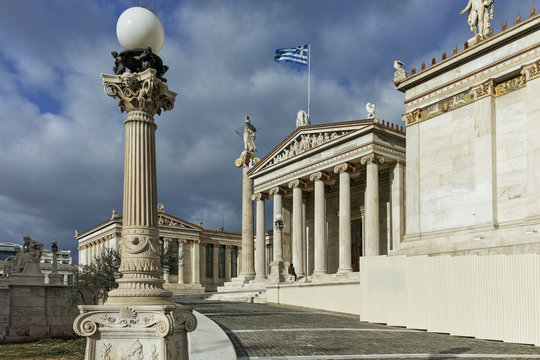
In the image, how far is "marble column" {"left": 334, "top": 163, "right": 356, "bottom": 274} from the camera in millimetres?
31594

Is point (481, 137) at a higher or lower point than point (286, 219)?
higher

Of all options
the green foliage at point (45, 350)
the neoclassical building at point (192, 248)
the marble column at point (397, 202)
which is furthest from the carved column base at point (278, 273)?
the neoclassical building at point (192, 248)

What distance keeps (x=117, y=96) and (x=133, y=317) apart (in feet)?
10.5

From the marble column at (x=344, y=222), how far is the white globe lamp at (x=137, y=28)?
2517cm

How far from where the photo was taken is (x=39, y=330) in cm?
3000

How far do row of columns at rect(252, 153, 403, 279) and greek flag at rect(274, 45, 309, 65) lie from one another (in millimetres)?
8954

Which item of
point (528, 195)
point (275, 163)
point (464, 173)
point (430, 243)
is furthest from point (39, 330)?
point (528, 195)

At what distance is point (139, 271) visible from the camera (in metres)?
7.18

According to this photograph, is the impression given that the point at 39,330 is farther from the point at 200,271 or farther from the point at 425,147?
the point at 200,271

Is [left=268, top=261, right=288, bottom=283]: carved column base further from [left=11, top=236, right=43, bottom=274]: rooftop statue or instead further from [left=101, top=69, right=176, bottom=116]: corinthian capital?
[left=101, top=69, right=176, bottom=116]: corinthian capital

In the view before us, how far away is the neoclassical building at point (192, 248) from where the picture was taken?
189ft

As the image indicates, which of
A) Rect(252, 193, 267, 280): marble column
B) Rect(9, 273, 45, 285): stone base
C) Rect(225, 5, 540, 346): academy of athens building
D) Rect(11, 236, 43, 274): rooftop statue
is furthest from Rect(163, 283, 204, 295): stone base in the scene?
Rect(225, 5, 540, 346): academy of athens building

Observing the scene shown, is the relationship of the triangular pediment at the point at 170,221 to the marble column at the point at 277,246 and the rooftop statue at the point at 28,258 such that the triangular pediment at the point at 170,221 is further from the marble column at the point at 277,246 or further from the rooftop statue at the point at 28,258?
the rooftop statue at the point at 28,258

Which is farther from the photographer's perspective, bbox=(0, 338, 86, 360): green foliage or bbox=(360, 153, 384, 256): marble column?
bbox=(360, 153, 384, 256): marble column
